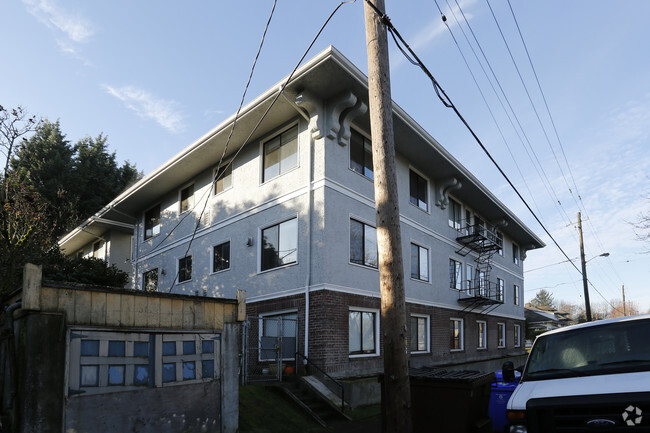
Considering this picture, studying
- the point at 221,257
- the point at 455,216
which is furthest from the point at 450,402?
the point at 455,216

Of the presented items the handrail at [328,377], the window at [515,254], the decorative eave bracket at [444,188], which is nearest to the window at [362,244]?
the handrail at [328,377]

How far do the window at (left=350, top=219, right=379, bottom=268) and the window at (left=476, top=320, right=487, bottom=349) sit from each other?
12035 mm

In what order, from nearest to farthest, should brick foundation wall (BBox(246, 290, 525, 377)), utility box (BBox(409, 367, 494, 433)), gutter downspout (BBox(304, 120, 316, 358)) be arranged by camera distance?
utility box (BBox(409, 367, 494, 433)), brick foundation wall (BBox(246, 290, 525, 377)), gutter downspout (BBox(304, 120, 316, 358))

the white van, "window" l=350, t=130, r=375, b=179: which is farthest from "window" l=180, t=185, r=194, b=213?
the white van

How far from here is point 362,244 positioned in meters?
17.0

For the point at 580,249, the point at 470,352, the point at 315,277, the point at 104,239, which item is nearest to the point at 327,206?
the point at 315,277

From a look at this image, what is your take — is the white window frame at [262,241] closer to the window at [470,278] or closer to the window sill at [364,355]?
the window sill at [364,355]

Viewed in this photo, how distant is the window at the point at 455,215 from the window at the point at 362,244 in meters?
8.40

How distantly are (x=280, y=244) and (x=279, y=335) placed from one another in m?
3.20

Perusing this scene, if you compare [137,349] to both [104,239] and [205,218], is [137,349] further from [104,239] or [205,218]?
[104,239]

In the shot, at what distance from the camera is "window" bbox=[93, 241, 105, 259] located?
3016 cm

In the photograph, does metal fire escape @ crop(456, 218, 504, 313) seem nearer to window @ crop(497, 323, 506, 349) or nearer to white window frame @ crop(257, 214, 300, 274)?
window @ crop(497, 323, 506, 349)

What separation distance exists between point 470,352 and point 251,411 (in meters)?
16.4

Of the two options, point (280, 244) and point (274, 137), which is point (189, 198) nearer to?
point (274, 137)
